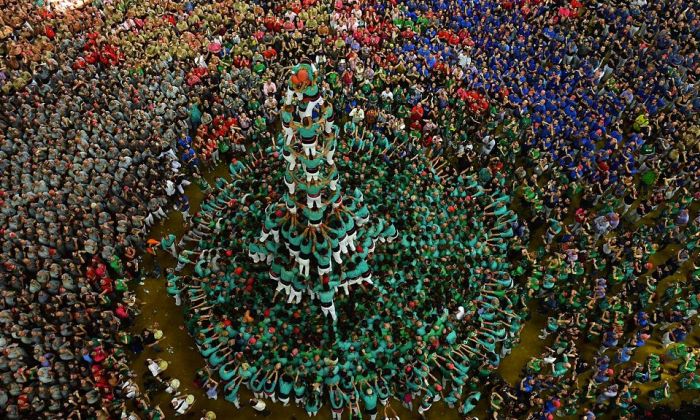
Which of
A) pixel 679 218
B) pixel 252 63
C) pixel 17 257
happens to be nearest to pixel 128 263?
pixel 17 257

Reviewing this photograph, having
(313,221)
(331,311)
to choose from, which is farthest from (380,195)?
(331,311)

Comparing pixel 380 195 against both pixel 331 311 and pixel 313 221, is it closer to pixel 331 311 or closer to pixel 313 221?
pixel 313 221

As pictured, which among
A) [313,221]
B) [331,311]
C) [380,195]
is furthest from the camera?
[380,195]

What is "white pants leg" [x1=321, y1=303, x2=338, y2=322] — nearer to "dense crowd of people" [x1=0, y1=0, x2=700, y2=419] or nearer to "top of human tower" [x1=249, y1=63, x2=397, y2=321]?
"top of human tower" [x1=249, y1=63, x2=397, y2=321]

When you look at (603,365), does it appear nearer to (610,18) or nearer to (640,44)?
(640,44)

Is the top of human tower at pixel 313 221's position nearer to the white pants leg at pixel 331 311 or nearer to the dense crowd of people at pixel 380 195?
the white pants leg at pixel 331 311

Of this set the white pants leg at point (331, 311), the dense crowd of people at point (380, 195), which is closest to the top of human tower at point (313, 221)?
the white pants leg at point (331, 311)

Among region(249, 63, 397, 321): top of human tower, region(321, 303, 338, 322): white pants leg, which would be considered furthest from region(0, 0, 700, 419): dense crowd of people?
region(249, 63, 397, 321): top of human tower
